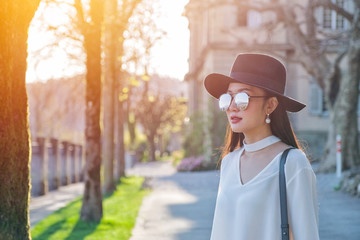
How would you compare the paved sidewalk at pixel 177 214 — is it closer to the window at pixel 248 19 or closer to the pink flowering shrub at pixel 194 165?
the pink flowering shrub at pixel 194 165

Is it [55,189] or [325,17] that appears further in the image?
[325,17]

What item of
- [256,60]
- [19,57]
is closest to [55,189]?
[19,57]

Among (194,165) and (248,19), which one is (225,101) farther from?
(248,19)

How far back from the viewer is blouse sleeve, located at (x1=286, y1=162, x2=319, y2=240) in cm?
274

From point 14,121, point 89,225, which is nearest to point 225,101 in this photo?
point 14,121

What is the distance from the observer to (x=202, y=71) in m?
31.9

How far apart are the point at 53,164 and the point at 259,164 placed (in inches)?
667

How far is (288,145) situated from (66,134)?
2290 inches

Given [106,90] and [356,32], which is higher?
[356,32]

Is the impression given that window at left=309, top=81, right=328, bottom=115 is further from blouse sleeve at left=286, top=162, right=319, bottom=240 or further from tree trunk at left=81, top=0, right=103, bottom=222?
blouse sleeve at left=286, top=162, right=319, bottom=240

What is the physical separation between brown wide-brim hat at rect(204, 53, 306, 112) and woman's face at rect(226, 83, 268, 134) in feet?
0.15

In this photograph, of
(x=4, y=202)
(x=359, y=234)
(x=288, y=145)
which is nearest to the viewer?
(x=288, y=145)

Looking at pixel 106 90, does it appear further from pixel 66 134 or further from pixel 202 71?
pixel 66 134

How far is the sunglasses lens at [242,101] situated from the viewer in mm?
3027
